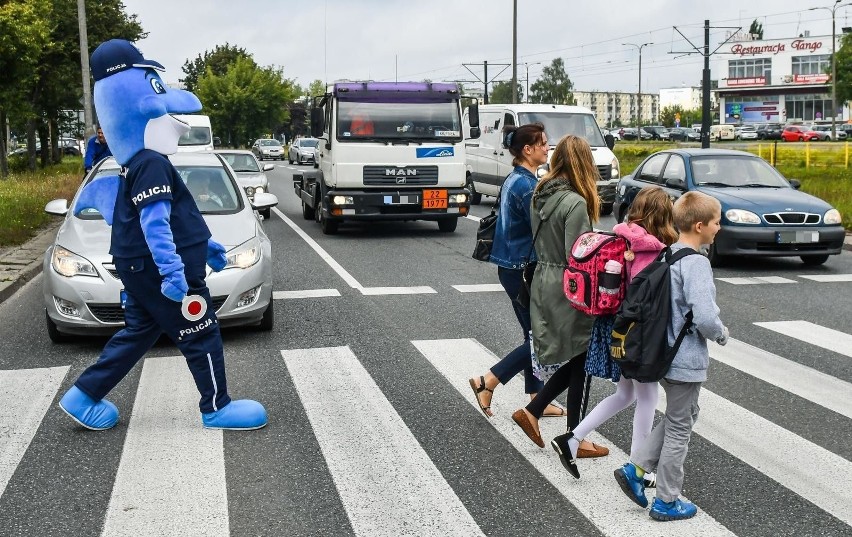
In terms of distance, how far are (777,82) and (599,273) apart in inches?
4301

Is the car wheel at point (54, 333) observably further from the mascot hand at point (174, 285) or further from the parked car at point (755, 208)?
the parked car at point (755, 208)

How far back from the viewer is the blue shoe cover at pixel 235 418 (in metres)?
5.82

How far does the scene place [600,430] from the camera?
5840mm

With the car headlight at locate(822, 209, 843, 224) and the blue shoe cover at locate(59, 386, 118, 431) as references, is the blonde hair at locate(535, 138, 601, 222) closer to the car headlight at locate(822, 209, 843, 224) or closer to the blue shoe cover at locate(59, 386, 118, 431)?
the blue shoe cover at locate(59, 386, 118, 431)

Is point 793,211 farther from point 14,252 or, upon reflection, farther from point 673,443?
point 14,252

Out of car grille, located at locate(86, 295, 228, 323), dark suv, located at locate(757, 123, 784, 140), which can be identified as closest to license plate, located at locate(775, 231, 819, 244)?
car grille, located at locate(86, 295, 228, 323)

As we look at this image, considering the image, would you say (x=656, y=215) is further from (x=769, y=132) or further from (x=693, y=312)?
(x=769, y=132)

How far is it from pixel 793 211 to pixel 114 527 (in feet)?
34.3

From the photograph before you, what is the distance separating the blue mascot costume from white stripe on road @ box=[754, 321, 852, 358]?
478 cm

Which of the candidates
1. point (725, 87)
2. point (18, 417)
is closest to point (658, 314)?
point (18, 417)

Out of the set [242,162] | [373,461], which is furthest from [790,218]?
[242,162]

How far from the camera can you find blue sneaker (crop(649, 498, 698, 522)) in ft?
14.4

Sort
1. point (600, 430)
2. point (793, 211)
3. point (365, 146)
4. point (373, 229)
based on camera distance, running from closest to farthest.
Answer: point (600, 430) → point (793, 211) → point (365, 146) → point (373, 229)

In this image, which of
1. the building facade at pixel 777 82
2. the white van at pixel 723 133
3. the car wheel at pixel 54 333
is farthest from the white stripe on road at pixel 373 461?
the building facade at pixel 777 82
